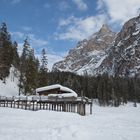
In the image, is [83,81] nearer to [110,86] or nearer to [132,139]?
[110,86]

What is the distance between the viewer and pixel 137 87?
154m

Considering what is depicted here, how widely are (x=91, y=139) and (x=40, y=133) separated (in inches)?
139

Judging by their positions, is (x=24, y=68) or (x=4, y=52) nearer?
(x=4, y=52)

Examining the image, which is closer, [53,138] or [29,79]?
[53,138]

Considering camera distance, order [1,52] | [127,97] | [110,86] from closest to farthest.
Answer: [1,52] < [110,86] < [127,97]

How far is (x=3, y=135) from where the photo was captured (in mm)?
19328

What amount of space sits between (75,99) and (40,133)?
32748 millimetres

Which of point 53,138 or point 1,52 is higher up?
point 1,52

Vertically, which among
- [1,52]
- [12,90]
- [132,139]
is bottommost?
[132,139]

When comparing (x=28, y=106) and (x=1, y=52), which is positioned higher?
(x=1, y=52)

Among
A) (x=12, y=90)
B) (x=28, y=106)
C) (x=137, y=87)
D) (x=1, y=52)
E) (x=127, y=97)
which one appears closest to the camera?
(x=28, y=106)

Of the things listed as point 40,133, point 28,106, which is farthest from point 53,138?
point 28,106

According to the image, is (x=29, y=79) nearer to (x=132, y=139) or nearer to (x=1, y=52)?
(x=1, y=52)

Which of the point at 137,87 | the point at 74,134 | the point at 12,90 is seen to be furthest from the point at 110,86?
the point at 74,134
